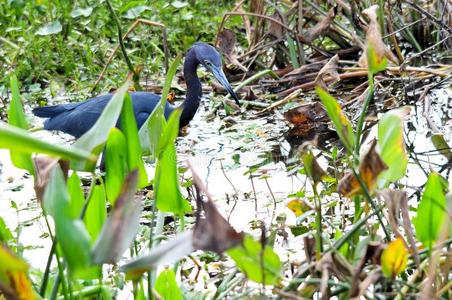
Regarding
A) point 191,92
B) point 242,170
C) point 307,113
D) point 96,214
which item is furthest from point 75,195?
point 191,92

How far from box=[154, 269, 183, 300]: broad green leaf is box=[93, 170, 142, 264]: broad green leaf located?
566mm

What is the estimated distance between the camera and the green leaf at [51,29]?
5.25m

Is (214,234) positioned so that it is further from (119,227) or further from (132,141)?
(132,141)

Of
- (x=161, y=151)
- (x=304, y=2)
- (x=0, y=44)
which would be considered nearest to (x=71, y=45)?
(x=0, y=44)

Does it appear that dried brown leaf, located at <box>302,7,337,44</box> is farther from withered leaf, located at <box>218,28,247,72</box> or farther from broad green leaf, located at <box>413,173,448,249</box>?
broad green leaf, located at <box>413,173,448,249</box>

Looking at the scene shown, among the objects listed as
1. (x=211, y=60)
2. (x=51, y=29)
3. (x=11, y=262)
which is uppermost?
(x=51, y=29)

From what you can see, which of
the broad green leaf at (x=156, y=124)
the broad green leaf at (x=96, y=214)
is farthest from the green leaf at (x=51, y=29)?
the broad green leaf at (x=96, y=214)

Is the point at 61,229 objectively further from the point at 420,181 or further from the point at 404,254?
the point at 420,181

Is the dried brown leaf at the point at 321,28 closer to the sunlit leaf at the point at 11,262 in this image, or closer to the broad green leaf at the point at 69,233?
the broad green leaf at the point at 69,233

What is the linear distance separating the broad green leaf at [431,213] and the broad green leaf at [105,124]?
592 mm

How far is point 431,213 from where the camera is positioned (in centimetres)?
175

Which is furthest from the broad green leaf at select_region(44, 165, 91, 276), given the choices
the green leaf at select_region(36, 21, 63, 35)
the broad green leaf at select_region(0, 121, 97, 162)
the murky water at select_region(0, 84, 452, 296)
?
the green leaf at select_region(36, 21, 63, 35)

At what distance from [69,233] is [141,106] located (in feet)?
9.16

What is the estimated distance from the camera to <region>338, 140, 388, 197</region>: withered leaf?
5.34 ft
